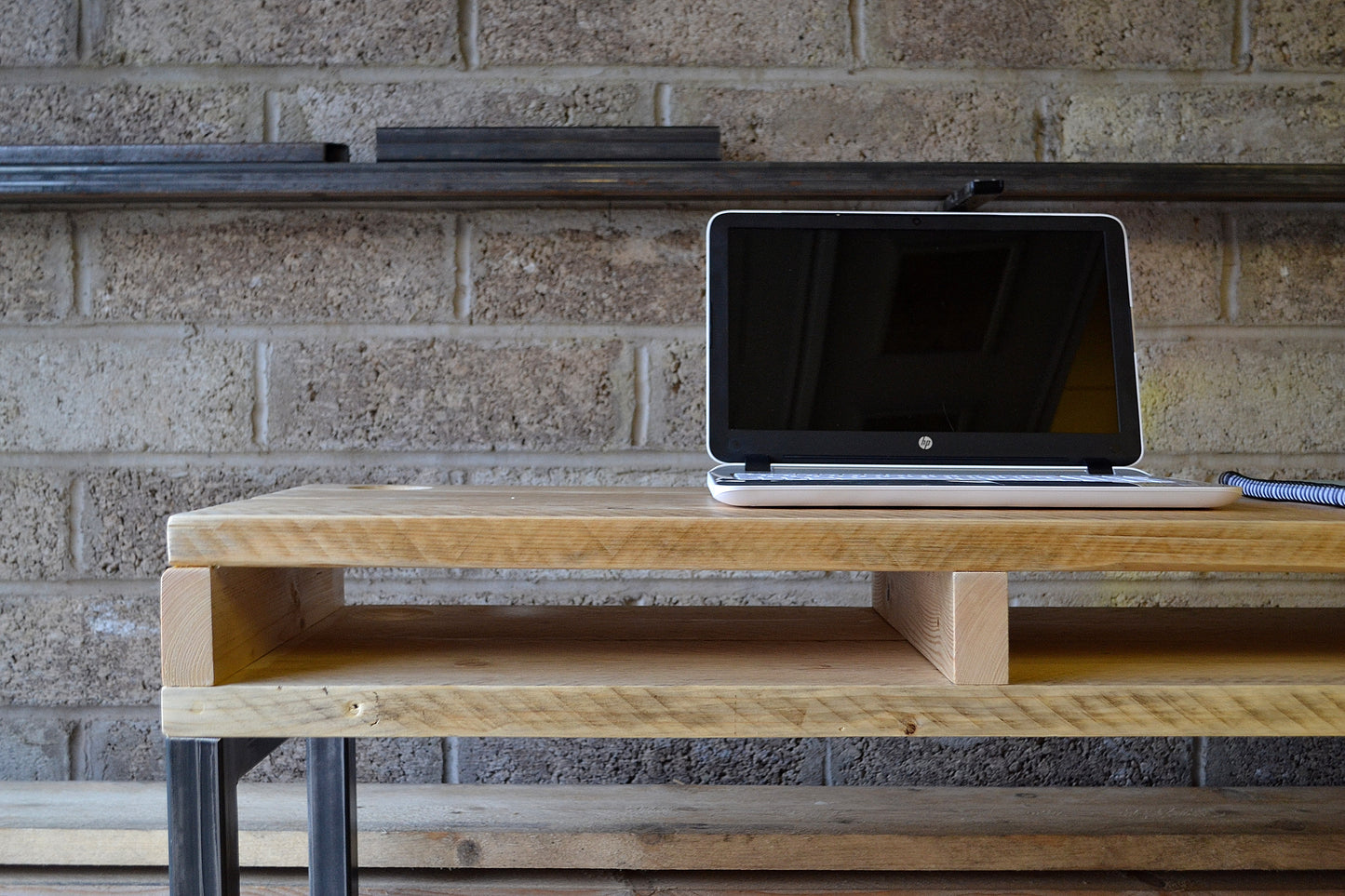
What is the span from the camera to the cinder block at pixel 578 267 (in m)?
1.34

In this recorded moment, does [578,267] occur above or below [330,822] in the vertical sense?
above

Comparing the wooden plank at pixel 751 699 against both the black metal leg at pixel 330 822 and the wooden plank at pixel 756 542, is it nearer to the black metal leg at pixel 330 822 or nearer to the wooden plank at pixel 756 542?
the wooden plank at pixel 756 542

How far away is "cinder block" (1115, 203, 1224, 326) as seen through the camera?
53.2 inches

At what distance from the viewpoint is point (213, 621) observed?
0.71 metres

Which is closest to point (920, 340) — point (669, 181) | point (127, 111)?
point (669, 181)

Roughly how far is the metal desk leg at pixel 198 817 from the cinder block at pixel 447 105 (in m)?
0.88

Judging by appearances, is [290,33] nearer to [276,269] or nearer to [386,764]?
[276,269]

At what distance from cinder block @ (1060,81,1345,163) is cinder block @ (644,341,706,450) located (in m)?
0.59

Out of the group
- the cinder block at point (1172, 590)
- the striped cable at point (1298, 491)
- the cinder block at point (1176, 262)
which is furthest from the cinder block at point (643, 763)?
the cinder block at point (1176, 262)

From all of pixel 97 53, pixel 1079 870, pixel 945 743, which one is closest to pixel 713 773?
pixel 945 743

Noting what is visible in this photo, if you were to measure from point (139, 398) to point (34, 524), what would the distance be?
226 millimetres

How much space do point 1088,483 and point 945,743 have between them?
666 mm

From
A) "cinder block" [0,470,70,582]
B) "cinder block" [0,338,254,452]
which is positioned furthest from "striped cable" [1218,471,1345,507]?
"cinder block" [0,470,70,582]

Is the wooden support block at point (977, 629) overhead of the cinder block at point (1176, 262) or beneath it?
beneath
